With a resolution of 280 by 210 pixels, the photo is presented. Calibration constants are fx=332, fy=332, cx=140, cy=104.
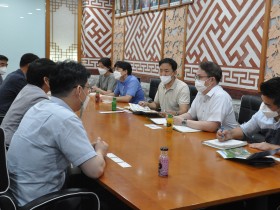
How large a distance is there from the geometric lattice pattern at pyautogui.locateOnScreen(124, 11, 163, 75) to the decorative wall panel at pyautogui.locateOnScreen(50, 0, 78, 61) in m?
1.27

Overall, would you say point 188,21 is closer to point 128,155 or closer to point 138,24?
point 138,24

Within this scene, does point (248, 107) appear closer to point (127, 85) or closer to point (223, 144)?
point (223, 144)

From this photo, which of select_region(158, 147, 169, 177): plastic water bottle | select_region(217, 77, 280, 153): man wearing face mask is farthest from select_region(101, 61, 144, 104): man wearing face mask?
select_region(158, 147, 169, 177): plastic water bottle

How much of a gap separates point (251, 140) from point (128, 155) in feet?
4.21

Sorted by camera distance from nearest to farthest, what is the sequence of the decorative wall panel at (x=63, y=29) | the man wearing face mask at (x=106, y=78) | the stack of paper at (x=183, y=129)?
the stack of paper at (x=183, y=129) < the man wearing face mask at (x=106, y=78) < the decorative wall panel at (x=63, y=29)

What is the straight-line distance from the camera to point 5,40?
6.46 meters

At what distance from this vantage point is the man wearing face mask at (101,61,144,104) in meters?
4.57

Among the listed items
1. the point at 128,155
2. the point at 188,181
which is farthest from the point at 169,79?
the point at 188,181

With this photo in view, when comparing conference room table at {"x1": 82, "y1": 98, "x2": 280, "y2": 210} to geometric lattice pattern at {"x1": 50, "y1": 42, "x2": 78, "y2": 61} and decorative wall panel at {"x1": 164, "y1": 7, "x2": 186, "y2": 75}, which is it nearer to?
decorative wall panel at {"x1": 164, "y1": 7, "x2": 186, "y2": 75}

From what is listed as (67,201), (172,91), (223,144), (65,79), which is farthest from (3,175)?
(172,91)

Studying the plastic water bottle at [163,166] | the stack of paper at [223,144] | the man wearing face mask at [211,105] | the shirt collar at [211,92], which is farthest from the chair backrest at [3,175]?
the shirt collar at [211,92]

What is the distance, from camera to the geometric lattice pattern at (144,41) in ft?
17.9

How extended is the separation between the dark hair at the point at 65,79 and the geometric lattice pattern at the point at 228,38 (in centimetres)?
252

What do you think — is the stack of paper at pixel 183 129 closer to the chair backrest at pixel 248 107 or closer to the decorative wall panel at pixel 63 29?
the chair backrest at pixel 248 107
